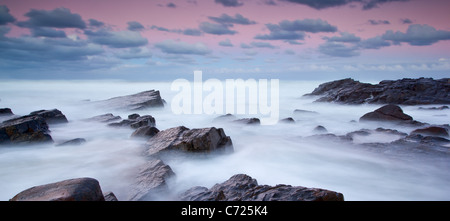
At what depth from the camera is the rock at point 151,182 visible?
449 centimetres

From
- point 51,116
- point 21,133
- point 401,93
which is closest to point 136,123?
point 21,133

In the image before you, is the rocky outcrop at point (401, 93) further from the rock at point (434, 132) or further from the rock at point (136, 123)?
the rock at point (136, 123)

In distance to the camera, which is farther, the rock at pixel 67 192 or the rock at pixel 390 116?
the rock at pixel 390 116

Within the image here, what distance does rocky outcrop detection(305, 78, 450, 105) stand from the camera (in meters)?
16.9

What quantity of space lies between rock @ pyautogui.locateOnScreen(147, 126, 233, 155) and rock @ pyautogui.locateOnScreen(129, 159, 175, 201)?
3.98 feet

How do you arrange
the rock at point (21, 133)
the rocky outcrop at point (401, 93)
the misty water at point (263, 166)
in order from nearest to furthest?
the misty water at point (263, 166)
the rock at point (21, 133)
the rocky outcrop at point (401, 93)

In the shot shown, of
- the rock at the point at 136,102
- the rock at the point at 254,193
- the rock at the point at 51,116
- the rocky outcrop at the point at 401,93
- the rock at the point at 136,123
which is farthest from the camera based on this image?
the rocky outcrop at the point at 401,93

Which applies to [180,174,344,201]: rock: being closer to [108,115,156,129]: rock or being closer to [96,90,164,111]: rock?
[108,115,156,129]: rock

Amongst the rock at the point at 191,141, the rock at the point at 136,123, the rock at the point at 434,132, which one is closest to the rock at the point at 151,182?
the rock at the point at 191,141

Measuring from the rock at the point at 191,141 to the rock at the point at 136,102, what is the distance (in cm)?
913
